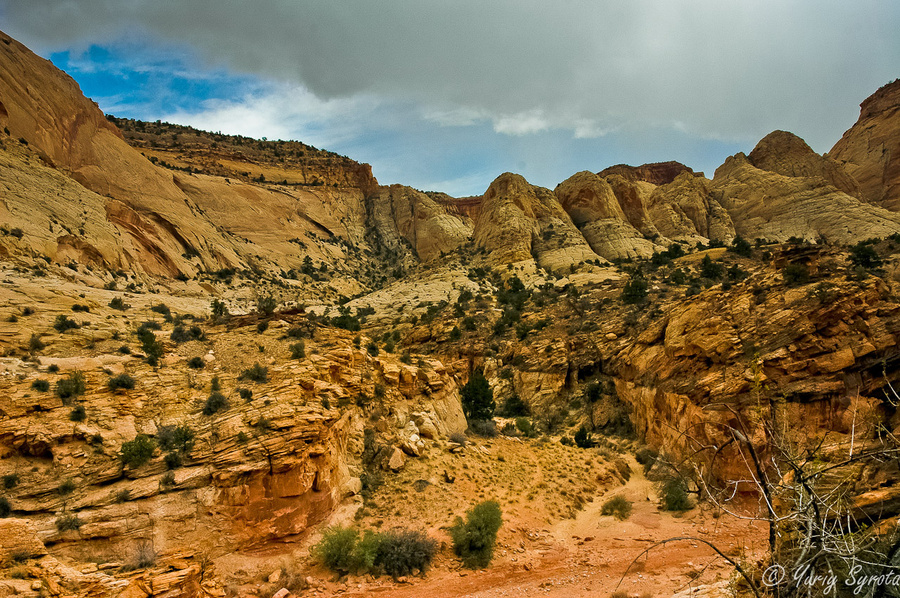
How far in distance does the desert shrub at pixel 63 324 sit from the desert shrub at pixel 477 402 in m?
17.9

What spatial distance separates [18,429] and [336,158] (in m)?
79.7

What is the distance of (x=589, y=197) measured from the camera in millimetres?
61375

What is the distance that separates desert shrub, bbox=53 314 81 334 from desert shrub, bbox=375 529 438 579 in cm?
1396

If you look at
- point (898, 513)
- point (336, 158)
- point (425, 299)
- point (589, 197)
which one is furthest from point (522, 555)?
point (336, 158)

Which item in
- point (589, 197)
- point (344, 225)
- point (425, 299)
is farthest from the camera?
point (344, 225)

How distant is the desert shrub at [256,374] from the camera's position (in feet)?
53.3

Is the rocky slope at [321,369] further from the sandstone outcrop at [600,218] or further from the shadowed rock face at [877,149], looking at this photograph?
the shadowed rock face at [877,149]

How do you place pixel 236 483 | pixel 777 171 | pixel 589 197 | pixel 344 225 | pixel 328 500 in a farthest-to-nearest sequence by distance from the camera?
1. pixel 344 225
2. pixel 777 171
3. pixel 589 197
4. pixel 328 500
5. pixel 236 483

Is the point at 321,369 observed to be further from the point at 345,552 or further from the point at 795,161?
the point at 795,161

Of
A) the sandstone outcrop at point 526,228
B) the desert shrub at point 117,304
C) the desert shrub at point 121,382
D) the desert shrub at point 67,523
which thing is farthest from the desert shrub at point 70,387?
the sandstone outcrop at point 526,228

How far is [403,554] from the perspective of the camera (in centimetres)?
1197

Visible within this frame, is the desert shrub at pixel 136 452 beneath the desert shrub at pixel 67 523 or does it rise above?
above

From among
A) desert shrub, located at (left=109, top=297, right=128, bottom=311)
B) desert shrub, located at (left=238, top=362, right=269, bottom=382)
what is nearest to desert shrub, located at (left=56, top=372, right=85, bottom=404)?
desert shrub, located at (left=238, top=362, right=269, bottom=382)

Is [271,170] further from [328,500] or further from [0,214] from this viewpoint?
[328,500]
